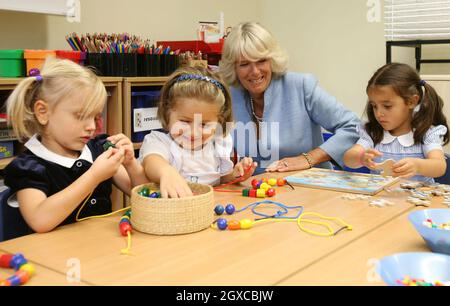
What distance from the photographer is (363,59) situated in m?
3.54

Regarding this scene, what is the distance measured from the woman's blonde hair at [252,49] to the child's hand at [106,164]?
1016 mm

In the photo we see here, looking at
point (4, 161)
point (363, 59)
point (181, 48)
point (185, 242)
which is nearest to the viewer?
point (185, 242)

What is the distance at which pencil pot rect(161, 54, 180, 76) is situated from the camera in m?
2.61

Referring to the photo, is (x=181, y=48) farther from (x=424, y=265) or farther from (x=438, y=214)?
(x=424, y=265)

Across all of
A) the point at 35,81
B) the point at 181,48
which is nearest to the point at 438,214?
the point at 35,81

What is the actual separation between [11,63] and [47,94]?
0.97 meters

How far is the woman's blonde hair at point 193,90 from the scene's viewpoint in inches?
57.1

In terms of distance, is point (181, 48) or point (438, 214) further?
point (181, 48)

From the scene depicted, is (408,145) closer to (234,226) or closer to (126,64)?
(234,226)

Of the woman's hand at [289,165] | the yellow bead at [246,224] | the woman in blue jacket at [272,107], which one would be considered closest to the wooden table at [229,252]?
the yellow bead at [246,224]

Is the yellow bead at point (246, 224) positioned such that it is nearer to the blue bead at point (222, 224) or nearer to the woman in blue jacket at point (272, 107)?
the blue bead at point (222, 224)

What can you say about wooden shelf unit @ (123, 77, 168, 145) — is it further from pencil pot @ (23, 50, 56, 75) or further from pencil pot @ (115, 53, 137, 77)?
pencil pot @ (23, 50, 56, 75)

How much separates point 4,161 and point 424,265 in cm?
179

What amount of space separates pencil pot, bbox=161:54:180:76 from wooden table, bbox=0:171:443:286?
1550 mm
